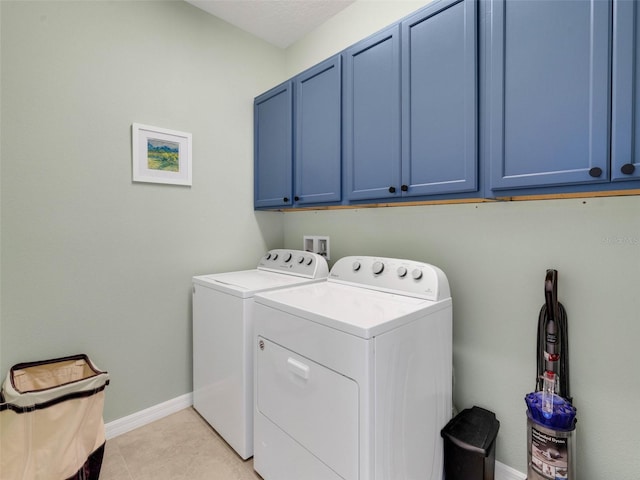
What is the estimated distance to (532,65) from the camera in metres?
1.11

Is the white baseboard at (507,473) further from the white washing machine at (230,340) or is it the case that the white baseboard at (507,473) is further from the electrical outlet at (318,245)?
the electrical outlet at (318,245)

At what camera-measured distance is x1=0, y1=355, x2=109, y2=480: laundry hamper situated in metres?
1.34

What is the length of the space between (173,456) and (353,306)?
1.31m

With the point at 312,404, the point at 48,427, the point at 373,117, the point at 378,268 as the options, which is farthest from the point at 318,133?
the point at 48,427

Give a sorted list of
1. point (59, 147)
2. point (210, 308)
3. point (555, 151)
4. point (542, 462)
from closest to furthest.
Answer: point (555, 151)
point (542, 462)
point (59, 147)
point (210, 308)

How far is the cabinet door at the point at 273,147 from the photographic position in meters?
2.12

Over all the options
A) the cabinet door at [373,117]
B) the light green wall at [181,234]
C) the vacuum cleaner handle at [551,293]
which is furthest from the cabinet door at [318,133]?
the vacuum cleaner handle at [551,293]

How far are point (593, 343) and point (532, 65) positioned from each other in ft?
3.53

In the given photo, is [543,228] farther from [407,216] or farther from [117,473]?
[117,473]

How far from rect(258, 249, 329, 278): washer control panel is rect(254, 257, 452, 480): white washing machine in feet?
1.27

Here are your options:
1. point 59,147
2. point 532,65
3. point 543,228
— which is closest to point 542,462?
point 543,228

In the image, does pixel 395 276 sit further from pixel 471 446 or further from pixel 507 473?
pixel 507 473

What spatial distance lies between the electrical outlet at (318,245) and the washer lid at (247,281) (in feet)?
1.05

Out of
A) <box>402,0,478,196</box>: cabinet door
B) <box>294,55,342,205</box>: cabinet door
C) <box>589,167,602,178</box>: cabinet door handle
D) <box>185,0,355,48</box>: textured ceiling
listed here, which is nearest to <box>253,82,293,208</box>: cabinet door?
<box>294,55,342,205</box>: cabinet door
